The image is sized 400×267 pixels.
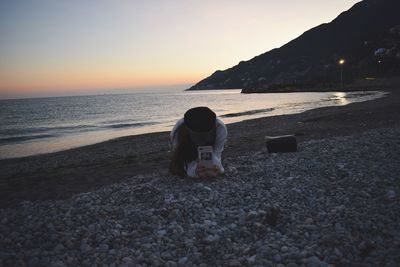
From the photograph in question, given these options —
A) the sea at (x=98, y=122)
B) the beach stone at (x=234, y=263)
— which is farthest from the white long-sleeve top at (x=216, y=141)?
the sea at (x=98, y=122)

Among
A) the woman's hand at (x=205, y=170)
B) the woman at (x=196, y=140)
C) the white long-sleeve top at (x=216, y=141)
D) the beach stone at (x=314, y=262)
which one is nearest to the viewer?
the beach stone at (x=314, y=262)

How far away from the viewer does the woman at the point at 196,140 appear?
8023 mm

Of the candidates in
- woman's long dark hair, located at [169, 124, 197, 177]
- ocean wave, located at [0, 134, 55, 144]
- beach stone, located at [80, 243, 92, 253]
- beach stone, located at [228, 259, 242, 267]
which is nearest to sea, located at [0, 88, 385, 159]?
ocean wave, located at [0, 134, 55, 144]

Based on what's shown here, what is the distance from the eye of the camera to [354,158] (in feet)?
31.7

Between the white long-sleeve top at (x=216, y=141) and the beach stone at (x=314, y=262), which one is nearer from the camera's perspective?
the beach stone at (x=314, y=262)

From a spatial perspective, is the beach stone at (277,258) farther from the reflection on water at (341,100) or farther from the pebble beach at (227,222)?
the reflection on water at (341,100)

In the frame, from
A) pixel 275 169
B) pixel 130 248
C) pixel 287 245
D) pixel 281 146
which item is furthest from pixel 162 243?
pixel 281 146

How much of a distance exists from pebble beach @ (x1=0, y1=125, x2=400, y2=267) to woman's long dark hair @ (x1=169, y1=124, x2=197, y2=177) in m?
0.48

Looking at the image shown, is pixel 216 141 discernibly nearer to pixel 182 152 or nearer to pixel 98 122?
pixel 182 152

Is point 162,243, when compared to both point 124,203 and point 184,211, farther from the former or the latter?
point 124,203

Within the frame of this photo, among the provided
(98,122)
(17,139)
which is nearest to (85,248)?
(17,139)

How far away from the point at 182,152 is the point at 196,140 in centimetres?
66

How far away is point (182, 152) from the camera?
880 centimetres

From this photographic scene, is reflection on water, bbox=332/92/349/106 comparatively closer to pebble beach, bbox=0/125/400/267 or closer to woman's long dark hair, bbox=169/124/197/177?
pebble beach, bbox=0/125/400/267
